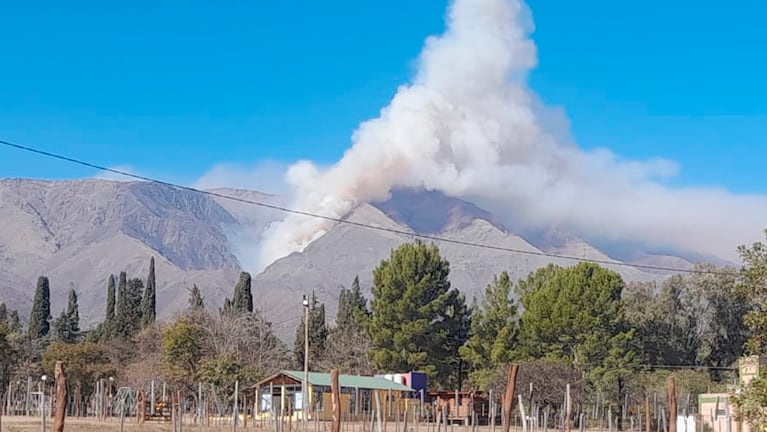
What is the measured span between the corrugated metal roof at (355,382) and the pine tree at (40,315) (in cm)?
4598

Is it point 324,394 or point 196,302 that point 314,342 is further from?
point 324,394

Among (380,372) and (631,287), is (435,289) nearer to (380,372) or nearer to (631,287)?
(380,372)

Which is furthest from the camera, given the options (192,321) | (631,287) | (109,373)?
(631,287)

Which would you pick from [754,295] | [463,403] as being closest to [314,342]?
[463,403]

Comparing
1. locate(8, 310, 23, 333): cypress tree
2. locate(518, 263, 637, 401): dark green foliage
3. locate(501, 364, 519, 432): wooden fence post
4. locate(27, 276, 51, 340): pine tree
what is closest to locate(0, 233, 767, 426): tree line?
locate(518, 263, 637, 401): dark green foliage

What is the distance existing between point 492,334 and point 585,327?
307 inches

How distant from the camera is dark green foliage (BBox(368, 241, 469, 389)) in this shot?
79.1m

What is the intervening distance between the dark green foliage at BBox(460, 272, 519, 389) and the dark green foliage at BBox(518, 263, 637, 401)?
1.14 meters

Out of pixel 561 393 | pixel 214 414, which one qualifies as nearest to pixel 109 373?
pixel 214 414

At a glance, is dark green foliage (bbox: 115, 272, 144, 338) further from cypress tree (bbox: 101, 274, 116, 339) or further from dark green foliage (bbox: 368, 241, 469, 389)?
dark green foliage (bbox: 368, 241, 469, 389)

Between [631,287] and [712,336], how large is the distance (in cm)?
1047

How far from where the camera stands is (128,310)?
317 ft

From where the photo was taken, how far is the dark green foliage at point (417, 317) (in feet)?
260

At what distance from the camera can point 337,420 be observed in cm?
2766
